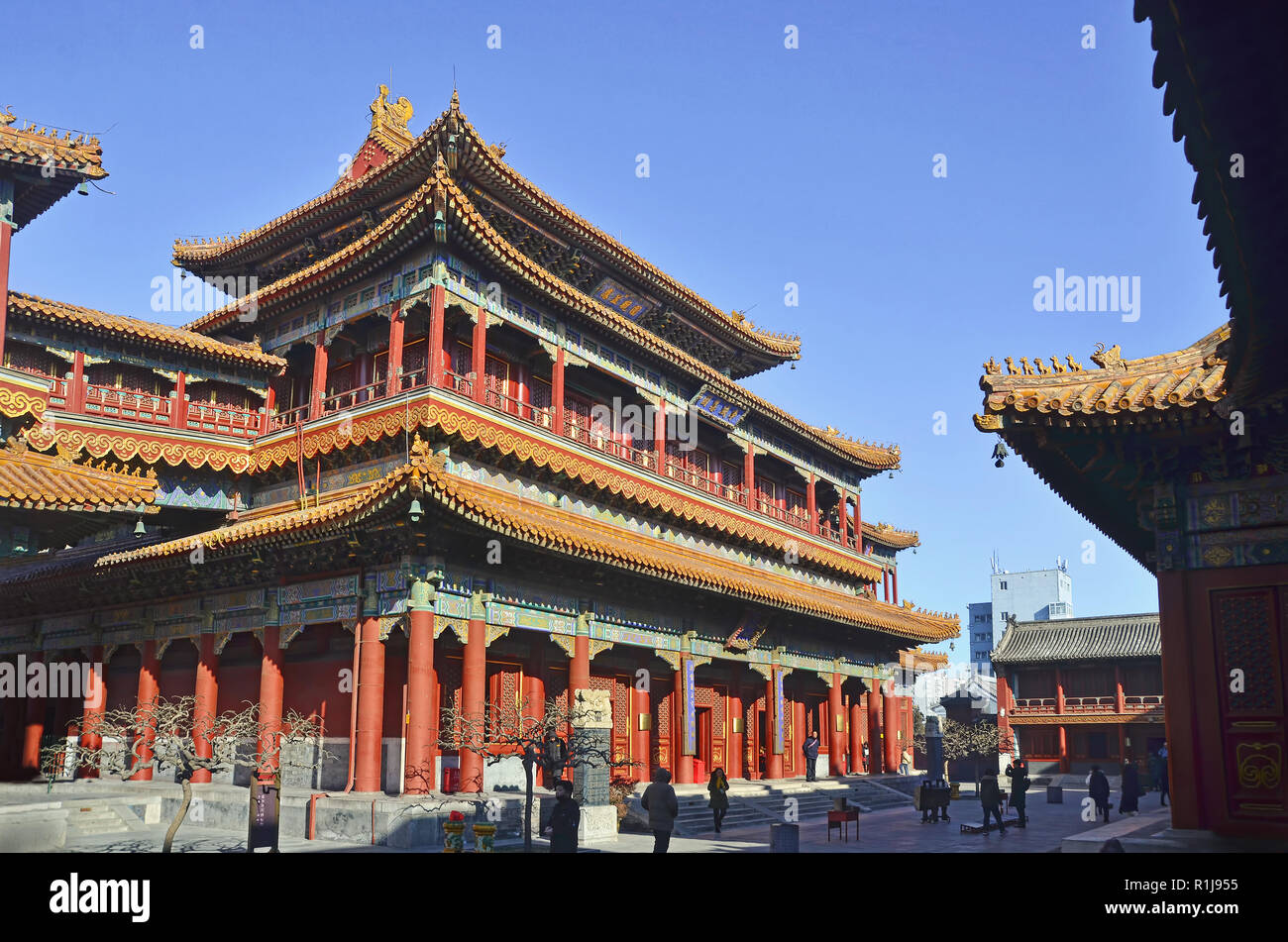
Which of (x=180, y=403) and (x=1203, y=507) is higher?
(x=180, y=403)

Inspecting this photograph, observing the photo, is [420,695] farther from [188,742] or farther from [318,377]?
[318,377]

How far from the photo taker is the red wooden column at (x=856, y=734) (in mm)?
35312

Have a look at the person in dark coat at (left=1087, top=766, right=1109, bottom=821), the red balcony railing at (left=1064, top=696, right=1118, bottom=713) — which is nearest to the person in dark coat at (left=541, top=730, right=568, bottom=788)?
the person in dark coat at (left=1087, top=766, right=1109, bottom=821)

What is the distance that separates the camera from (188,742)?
14.8 m

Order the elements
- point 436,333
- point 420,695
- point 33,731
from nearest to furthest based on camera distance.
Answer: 1. point 420,695
2. point 436,333
3. point 33,731

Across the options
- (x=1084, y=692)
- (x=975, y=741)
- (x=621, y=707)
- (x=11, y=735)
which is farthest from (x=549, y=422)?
(x=1084, y=692)

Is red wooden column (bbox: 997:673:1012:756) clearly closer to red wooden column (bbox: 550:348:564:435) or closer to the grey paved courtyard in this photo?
the grey paved courtyard

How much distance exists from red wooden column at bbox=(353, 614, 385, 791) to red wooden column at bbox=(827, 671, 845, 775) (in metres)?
17.5

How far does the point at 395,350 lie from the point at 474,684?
7.59 metres

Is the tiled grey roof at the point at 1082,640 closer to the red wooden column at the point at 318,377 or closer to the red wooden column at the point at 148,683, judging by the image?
the red wooden column at the point at 318,377

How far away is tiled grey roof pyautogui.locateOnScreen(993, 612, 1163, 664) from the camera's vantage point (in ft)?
171

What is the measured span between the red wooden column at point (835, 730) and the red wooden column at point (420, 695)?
17.4 metres
